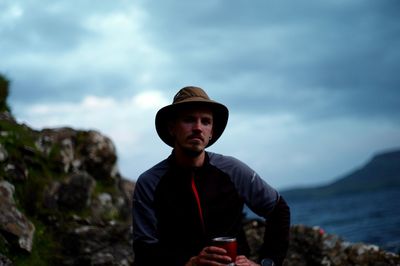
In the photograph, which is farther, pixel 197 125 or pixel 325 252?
pixel 325 252

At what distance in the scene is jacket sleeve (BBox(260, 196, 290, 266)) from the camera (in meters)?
4.89

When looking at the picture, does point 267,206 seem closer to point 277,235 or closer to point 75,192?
point 277,235

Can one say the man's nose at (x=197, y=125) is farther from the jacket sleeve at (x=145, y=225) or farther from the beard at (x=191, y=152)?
the jacket sleeve at (x=145, y=225)

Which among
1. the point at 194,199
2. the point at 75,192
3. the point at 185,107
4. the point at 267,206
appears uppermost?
the point at 185,107

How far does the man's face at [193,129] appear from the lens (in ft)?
15.6

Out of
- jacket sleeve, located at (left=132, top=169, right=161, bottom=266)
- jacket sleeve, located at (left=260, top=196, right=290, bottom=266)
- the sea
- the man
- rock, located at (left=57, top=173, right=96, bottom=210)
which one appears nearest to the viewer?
jacket sleeve, located at (left=132, top=169, right=161, bottom=266)

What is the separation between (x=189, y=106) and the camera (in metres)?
4.84

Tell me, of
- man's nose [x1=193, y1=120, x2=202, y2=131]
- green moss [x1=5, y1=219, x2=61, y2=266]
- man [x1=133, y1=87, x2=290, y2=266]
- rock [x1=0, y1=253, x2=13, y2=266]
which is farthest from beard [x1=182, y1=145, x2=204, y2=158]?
green moss [x1=5, y1=219, x2=61, y2=266]

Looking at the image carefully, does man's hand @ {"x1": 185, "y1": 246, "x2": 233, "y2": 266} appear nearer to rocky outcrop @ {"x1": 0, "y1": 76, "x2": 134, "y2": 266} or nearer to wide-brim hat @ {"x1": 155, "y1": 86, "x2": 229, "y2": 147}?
wide-brim hat @ {"x1": 155, "y1": 86, "x2": 229, "y2": 147}

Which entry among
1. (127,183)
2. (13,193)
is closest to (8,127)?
(13,193)

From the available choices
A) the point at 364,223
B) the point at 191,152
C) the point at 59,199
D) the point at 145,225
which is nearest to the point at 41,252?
the point at 59,199

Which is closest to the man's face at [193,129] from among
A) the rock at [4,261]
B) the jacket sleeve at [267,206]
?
the jacket sleeve at [267,206]

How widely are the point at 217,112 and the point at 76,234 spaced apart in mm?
5482

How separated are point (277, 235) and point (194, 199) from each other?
991 mm
